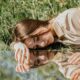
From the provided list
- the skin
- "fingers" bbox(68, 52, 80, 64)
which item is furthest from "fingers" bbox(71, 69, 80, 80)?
the skin

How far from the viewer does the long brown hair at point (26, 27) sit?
577 centimetres

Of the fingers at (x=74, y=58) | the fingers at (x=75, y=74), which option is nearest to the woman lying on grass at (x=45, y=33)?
the fingers at (x=74, y=58)

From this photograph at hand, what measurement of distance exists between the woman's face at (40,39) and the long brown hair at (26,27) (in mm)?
54

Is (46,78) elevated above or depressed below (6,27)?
below

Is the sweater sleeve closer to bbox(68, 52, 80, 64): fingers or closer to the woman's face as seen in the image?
the woman's face

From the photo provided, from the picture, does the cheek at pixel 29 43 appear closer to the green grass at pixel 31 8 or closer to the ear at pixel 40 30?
the ear at pixel 40 30

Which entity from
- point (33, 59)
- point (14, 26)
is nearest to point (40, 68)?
point (33, 59)

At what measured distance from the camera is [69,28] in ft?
19.2

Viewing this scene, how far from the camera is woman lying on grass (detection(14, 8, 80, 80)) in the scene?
5746 millimetres

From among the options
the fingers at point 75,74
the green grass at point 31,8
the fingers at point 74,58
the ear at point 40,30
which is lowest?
the fingers at point 75,74

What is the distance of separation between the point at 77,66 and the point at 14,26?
860mm

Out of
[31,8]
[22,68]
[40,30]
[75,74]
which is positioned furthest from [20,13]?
[75,74]

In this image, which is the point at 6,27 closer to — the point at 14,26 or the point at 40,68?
the point at 14,26

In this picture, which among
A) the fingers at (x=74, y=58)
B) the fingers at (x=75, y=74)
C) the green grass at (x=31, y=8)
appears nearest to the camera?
the fingers at (x=75, y=74)
